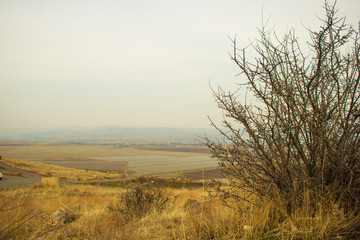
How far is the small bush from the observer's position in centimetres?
546

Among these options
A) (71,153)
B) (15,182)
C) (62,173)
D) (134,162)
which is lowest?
(71,153)

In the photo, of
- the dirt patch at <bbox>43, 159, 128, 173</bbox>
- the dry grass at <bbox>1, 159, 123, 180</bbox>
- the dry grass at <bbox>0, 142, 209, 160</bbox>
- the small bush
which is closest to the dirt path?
the dry grass at <bbox>1, 159, 123, 180</bbox>

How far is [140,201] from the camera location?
5.82 m

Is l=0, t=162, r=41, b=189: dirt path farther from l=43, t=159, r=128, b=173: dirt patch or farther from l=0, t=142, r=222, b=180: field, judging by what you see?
l=43, t=159, r=128, b=173: dirt patch

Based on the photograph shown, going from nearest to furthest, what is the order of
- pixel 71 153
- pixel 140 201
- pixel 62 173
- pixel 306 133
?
pixel 306 133 < pixel 140 201 < pixel 62 173 < pixel 71 153

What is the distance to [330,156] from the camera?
10.1 feet

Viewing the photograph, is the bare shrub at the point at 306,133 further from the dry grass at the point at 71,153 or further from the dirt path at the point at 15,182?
the dry grass at the point at 71,153

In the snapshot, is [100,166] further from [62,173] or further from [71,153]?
[71,153]

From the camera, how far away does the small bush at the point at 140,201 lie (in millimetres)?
5461

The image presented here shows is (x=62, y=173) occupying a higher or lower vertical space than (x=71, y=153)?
higher

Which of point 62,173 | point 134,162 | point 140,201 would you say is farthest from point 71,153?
point 140,201

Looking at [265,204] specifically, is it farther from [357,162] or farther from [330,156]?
[357,162]

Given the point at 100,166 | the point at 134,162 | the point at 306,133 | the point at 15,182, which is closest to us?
the point at 306,133

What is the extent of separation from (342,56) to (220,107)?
1.85m
